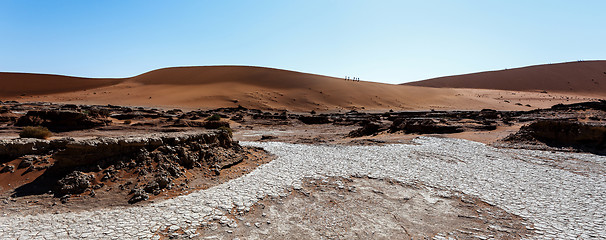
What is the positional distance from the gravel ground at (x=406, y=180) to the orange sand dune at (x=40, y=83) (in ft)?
234

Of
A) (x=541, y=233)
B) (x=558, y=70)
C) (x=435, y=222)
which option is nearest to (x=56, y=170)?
(x=435, y=222)

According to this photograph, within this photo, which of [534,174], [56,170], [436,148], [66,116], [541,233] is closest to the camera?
[541,233]

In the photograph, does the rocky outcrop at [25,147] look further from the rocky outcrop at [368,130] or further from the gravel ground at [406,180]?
the rocky outcrop at [368,130]

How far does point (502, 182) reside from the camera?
302 inches

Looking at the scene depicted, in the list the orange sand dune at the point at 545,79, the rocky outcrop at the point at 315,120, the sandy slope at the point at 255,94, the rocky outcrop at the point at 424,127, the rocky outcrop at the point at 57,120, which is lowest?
the rocky outcrop at the point at 315,120

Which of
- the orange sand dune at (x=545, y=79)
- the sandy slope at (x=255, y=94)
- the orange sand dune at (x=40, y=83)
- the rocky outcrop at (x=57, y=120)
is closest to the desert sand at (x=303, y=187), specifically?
the rocky outcrop at (x=57, y=120)

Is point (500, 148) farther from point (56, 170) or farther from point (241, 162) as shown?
point (56, 170)

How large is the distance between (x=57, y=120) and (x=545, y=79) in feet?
331

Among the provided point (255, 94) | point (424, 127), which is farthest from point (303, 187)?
point (255, 94)

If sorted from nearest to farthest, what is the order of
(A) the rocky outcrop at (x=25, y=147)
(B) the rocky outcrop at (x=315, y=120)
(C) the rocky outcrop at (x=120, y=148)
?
(C) the rocky outcrop at (x=120, y=148) → (A) the rocky outcrop at (x=25, y=147) → (B) the rocky outcrop at (x=315, y=120)

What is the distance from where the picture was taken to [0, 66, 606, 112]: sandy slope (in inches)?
1806

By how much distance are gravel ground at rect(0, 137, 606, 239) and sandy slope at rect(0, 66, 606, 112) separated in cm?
3397

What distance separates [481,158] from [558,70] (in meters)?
99.9

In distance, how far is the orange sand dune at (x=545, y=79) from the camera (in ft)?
233
